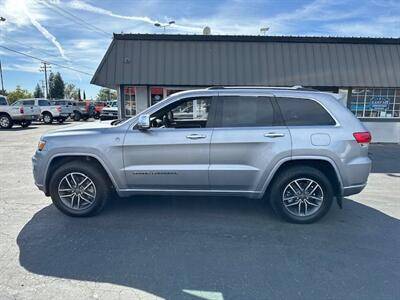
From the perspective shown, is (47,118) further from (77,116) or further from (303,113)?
(303,113)

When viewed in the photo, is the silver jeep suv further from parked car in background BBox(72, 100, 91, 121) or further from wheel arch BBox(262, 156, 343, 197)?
parked car in background BBox(72, 100, 91, 121)

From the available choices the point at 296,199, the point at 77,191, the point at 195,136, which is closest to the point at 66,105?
the point at 77,191

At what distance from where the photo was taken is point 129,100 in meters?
12.6

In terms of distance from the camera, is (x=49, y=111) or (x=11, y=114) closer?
(x=11, y=114)

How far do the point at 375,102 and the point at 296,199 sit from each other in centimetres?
1083

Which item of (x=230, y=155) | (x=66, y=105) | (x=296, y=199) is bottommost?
(x=296, y=199)

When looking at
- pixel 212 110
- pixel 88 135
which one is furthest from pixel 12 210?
pixel 212 110

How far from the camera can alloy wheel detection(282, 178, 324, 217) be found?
4.39 meters

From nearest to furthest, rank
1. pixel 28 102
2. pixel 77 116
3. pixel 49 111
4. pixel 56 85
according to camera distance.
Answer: pixel 28 102 < pixel 49 111 < pixel 77 116 < pixel 56 85

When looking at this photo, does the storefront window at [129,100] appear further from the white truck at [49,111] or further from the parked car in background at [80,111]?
the parked car in background at [80,111]

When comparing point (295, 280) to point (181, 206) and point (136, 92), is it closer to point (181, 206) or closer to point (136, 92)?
point (181, 206)

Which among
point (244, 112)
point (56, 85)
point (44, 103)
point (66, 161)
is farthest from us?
point (56, 85)

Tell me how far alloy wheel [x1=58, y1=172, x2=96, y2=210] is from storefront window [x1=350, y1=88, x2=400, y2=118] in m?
11.9

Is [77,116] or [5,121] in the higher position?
[77,116]
